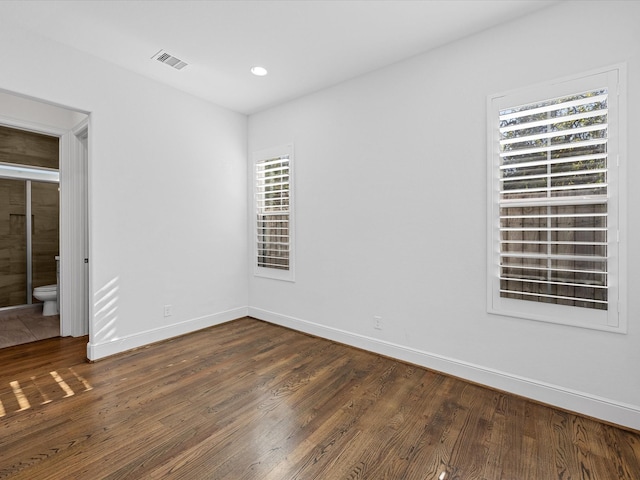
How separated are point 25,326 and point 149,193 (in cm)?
261

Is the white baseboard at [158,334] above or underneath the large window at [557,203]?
underneath

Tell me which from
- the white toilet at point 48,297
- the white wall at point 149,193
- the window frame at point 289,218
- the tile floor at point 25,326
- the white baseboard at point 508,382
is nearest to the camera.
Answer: the white baseboard at point 508,382

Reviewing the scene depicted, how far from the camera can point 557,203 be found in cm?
224

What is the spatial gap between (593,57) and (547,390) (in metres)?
2.33

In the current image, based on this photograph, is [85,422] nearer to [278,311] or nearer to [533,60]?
[278,311]

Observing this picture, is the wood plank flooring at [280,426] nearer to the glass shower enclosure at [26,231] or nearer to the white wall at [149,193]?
the white wall at [149,193]

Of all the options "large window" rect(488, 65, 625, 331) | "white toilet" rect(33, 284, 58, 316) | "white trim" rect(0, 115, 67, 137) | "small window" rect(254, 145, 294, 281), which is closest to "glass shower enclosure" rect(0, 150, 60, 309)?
"white toilet" rect(33, 284, 58, 316)

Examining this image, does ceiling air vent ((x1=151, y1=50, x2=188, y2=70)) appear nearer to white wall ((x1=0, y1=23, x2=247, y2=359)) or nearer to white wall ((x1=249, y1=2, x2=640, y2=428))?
white wall ((x1=0, y1=23, x2=247, y2=359))

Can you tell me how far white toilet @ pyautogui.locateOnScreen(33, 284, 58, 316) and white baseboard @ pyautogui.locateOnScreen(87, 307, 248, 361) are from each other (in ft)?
7.19

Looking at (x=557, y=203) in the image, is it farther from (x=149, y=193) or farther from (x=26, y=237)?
(x=26, y=237)

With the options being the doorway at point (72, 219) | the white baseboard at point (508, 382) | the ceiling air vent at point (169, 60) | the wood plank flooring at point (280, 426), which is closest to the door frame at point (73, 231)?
the doorway at point (72, 219)

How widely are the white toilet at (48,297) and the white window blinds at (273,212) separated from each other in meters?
3.03

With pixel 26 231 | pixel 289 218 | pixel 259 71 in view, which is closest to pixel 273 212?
pixel 289 218

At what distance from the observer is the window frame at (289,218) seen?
394 centimetres
